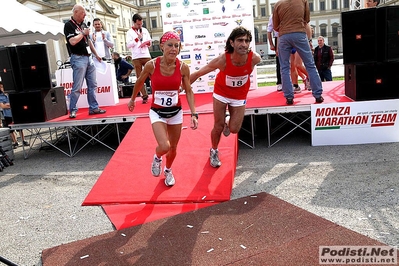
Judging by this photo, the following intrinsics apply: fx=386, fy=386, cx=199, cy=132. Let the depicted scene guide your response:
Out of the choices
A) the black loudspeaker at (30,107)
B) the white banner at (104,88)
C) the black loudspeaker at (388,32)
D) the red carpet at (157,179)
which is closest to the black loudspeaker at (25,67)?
the black loudspeaker at (30,107)

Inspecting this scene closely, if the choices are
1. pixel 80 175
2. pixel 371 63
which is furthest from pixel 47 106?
pixel 371 63

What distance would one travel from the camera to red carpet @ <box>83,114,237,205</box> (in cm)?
455

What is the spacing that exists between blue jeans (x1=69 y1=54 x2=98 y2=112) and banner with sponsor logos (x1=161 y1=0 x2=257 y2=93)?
2.76 metres

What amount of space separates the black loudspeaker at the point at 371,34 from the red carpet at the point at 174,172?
2509 mm

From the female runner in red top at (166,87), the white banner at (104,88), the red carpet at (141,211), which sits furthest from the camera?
the white banner at (104,88)

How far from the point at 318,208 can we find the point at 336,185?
0.79 meters

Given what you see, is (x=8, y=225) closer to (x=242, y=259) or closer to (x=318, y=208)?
(x=242, y=259)

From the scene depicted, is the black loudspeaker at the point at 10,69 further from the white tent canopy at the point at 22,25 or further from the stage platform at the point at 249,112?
the white tent canopy at the point at 22,25

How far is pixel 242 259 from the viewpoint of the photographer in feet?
9.98

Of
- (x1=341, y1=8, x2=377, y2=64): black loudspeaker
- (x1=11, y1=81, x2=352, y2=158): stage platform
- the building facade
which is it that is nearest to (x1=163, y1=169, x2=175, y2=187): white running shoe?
(x1=11, y1=81, x2=352, y2=158): stage platform

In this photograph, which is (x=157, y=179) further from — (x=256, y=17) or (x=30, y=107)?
(x=256, y=17)

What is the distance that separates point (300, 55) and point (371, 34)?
1.17 metres

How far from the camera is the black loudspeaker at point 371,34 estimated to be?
6004 mm

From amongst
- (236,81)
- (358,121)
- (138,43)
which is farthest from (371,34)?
(138,43)
